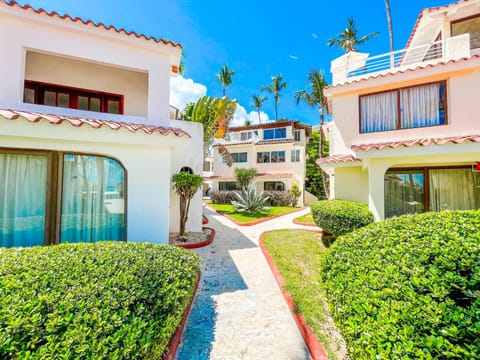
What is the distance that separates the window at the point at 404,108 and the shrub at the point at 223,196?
2249cm

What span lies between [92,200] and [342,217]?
33.1ft

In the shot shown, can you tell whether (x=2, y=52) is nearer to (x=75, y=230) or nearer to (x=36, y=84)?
(x=36, y=84)

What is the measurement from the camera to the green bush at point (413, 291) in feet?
7.97

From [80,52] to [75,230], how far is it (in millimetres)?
7238

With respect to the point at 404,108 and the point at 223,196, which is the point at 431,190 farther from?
the point at 223,196

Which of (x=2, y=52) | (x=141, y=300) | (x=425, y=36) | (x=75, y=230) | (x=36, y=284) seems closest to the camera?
(x=36, y=284)

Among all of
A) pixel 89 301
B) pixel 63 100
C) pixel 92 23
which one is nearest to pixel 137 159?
pixel 89 301

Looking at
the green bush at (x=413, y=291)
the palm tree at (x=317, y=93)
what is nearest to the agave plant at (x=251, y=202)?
the palm tree at (x=317, y=93)

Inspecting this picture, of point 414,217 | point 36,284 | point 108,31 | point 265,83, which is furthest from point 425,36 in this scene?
point 265,83

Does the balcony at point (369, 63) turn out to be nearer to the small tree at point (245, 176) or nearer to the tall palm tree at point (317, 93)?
the tall palm tree at point (317, 93)

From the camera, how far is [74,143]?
643 centimetres

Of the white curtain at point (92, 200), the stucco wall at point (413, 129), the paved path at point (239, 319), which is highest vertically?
the stucco wall at point (413, 129)

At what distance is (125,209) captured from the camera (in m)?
7.11

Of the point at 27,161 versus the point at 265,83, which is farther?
the point at 265,83
